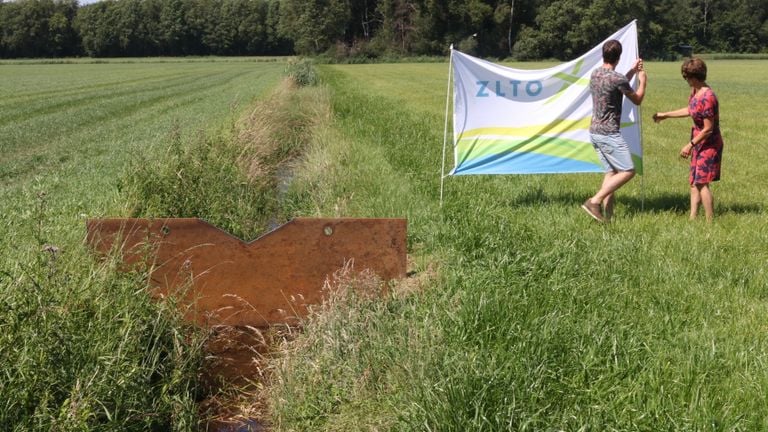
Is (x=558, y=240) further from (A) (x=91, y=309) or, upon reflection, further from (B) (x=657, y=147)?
(B) (x=657, y=147)

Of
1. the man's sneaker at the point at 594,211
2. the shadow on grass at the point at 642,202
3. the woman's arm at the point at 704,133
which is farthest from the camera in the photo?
the shadow on grass at the point at 642,202

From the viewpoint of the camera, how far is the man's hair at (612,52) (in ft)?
22.7

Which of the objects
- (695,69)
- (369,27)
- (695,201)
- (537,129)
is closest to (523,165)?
(537,129)

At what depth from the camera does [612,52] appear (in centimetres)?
691

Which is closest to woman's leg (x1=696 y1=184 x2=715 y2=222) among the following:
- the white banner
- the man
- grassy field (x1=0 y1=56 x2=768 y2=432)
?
grassy field (x1=0 y1=56 x2=768 y2=432)

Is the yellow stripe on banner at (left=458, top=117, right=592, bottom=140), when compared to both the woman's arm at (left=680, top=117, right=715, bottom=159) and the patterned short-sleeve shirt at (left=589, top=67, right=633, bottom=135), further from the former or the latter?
the woman's arm at (left=680, top=117, right=715, bottom=159)

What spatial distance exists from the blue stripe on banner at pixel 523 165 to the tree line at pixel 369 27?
6655 cm

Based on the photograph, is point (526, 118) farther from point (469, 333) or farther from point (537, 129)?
point (469, 333)

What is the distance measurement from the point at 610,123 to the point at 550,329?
3.75m

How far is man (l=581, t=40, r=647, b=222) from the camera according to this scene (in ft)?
22.8

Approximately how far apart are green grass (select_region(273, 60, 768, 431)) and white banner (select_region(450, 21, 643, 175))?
50 cm

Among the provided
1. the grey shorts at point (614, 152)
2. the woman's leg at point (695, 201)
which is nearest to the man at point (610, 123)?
the grey shorts at point (614, 152)

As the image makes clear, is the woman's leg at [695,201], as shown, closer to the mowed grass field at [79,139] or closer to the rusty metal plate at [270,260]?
Result: the rusty metal plate at [270,260]

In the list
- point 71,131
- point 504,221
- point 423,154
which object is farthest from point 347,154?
point 71,131
